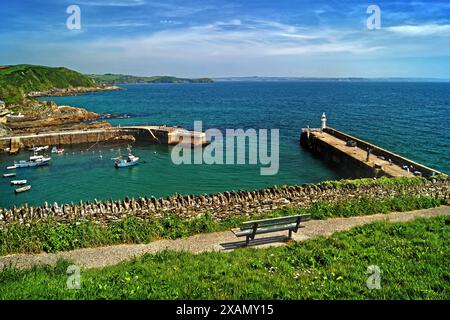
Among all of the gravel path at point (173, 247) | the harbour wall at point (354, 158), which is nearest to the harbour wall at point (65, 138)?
the harbour wall at point (354, 158)

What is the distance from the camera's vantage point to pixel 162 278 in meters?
8.63

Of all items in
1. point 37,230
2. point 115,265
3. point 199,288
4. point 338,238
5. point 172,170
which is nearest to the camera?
point 199,288

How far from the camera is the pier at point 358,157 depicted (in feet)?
82.8

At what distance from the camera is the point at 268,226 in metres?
11.9

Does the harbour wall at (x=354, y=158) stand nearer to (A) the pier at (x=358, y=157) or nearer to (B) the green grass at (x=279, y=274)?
(A) the pier at (x=358, y=157)

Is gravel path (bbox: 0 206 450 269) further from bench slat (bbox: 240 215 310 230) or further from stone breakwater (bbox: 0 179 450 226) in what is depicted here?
stone breakwater (bbox: 0 179 450 226)

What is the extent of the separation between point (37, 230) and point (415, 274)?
37.1 feet

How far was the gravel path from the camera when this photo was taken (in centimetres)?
1114

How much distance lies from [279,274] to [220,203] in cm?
610

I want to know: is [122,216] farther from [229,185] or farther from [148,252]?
[229,185]

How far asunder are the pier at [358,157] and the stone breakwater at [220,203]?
22.2 feet

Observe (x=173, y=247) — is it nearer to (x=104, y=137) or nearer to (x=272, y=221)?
(x=272, y=221)

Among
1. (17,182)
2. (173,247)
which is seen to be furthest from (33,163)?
(173,247)
